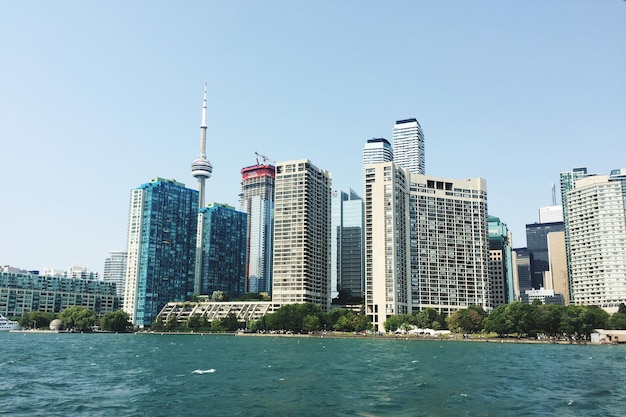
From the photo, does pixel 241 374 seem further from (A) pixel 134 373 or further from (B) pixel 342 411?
(B) pixel 342 411

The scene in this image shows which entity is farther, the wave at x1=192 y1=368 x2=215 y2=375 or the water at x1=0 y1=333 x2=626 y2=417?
the wave at x1=192 y1=368 x2=215 y2=375

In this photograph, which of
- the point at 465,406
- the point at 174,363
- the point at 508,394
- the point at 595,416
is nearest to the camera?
the point at 595,416

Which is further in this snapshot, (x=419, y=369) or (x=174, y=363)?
(x=174, y=363)

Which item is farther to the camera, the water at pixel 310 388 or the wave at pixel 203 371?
the wave at pixel 203 371

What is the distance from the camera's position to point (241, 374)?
84.4 metres

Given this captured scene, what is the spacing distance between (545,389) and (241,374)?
41.3 meters

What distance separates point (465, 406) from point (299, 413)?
1710cm

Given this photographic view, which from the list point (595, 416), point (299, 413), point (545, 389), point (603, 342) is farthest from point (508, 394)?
point (603, 342)

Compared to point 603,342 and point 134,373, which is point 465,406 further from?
point 603,342

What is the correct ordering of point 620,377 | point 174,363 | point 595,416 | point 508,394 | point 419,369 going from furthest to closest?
1. point 174,363
2. point 419,369
3. point 620,377
4. point 508,394
5. point 595,416

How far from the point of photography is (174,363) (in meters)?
104

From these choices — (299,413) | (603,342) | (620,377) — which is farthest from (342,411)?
(603,342)

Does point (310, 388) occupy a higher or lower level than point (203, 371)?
higher

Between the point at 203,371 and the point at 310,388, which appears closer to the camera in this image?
the point at 310,388
